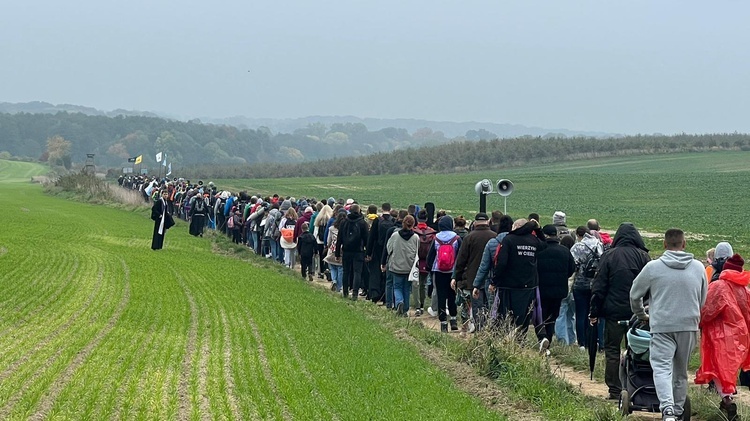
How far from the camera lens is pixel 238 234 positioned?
99.3 ft

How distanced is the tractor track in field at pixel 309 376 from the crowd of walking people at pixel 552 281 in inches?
88.8

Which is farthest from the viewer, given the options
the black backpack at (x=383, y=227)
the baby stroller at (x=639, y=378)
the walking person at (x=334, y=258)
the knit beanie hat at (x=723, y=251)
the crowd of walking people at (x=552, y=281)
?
the walking person at (x=334, y=258)

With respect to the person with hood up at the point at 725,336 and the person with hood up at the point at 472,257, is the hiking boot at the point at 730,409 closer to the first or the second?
the person with hood up at the point at 725,336

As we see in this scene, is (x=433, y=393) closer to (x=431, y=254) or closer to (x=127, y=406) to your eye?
(x=127, y=406)

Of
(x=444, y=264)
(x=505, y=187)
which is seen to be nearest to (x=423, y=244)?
(x=444, y=264)

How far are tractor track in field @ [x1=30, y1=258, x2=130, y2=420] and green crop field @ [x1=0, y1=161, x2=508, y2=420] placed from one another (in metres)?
0.02

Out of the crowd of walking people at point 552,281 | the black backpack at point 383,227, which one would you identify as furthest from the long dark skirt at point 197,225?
the black backpack at point 383,227

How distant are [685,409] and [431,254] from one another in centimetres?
691

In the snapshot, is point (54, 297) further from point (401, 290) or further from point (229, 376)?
point (229, 376)

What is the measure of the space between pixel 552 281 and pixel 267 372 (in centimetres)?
431

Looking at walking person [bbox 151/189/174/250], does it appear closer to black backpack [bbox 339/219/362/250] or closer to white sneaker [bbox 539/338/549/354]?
black backpack [bbox 339/219/362/250]

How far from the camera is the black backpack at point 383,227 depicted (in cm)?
1733

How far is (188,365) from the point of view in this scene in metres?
10.5

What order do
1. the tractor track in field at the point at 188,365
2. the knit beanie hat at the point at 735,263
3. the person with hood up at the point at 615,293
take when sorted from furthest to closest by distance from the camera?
the person with hood up at the point at 615,293, the knit beanie hat at the point at 735,263, the tractor track in field at the point at 188,365
